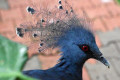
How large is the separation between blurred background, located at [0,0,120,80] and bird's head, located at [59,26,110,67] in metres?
0.80

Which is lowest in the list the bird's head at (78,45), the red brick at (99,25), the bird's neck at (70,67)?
the bird's neck at (70,67)

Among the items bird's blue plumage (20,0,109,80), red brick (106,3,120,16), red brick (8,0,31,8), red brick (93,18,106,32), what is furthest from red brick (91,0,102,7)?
bird's blue plumage (20,0,109,80)

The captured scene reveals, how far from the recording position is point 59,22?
168 centimetres

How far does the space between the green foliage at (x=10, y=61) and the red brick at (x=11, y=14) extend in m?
2.56

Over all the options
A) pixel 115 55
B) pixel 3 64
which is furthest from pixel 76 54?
pixel 115 55

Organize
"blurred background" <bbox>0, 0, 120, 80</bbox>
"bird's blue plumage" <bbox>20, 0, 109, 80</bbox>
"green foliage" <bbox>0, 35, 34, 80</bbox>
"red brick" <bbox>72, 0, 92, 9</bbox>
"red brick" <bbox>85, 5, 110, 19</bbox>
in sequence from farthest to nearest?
"red brick" <bbox>72, 0, 92, 9</bbox>, "red brick" <bbox>85, 5, 110, 19</bbox>, "blurred background" <bbox>0, 0, 120, 80</bbox>, "bird's blue plumage" <bbox>20, 0, 109, 80</bbox>, "green foliage" <bbox>0, 35, 34, 80</bbox>

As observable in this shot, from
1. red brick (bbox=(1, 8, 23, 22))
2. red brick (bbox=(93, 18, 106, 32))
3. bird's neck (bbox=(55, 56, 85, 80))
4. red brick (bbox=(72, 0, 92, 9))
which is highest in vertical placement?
red brick (bbox=(72, 0, 92, 9))

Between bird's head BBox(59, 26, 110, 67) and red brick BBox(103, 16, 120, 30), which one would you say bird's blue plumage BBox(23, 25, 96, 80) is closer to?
bird's head BBox(59, 26, 110, 67)

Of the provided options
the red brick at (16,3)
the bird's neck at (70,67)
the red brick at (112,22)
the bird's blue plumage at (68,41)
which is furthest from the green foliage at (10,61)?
the red brick at (16,3)

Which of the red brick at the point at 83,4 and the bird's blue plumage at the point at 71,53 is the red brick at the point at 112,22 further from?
the bird's blue plumage at the point at 71,53

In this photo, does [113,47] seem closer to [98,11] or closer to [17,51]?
[98,11]

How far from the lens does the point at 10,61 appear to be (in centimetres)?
75

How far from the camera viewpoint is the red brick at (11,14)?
A: 11.5ft

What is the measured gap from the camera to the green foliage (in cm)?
59
